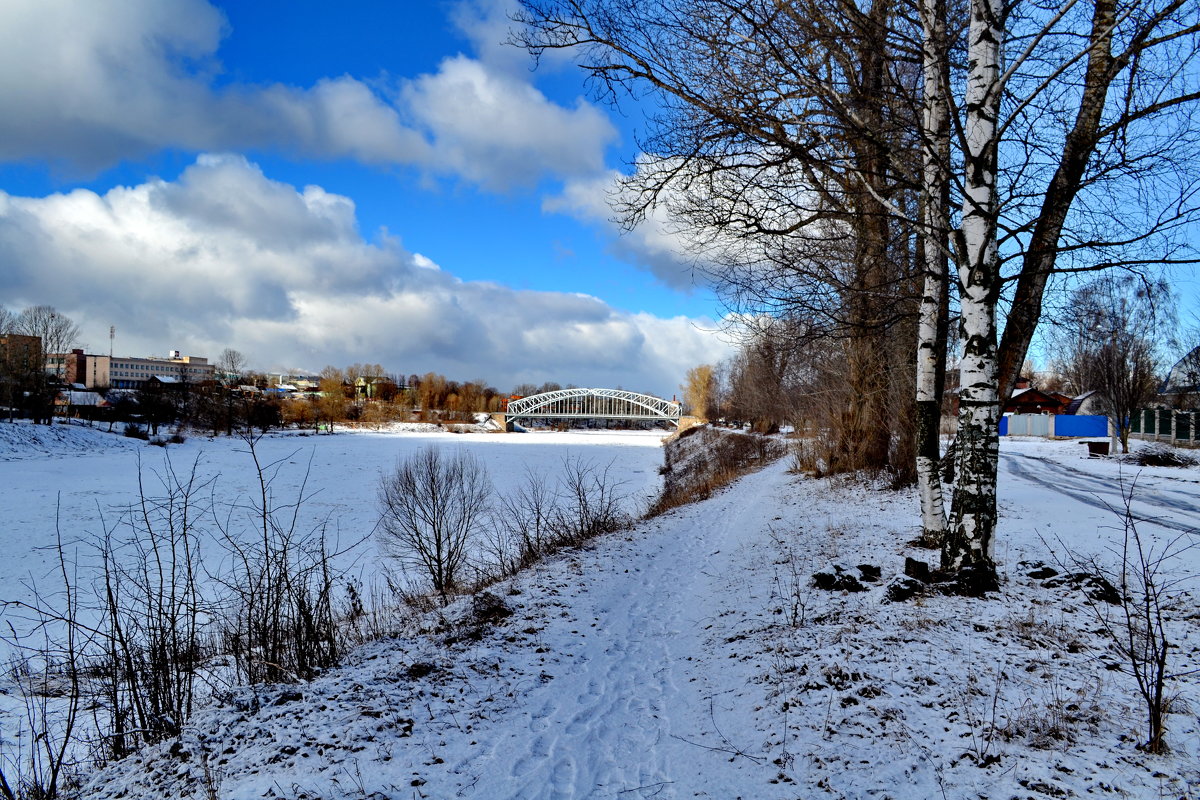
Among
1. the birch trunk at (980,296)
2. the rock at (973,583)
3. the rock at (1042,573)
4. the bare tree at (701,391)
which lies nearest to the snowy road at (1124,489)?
the rock at (1042,573)

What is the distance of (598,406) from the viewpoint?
511ft

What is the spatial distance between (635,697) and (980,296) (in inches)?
203

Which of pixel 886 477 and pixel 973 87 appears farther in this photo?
pixel 886 477

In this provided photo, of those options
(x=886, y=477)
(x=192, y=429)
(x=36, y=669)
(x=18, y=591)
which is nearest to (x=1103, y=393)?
(x=886, y=477)

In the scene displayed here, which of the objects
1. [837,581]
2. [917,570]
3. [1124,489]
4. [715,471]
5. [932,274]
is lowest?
[715,471]

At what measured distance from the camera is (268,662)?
5.93m

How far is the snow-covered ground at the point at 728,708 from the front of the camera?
143 inches

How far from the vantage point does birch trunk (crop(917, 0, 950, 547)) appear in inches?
274

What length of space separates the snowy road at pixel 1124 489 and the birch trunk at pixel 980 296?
1349 millimetres

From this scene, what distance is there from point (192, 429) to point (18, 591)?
61652 millimetres

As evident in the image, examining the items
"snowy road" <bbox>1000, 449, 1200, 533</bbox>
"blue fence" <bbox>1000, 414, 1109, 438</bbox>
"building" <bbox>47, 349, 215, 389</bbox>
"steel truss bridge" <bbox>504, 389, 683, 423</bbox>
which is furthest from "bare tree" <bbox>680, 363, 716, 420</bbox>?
"building" <bbox>47, 349, 215, 389</bbox>

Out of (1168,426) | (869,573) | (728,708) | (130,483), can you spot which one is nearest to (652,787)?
(728,708)

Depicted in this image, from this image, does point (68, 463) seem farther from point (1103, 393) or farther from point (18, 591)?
point (1103, 393)

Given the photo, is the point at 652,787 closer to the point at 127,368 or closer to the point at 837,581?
the point at 837,581
